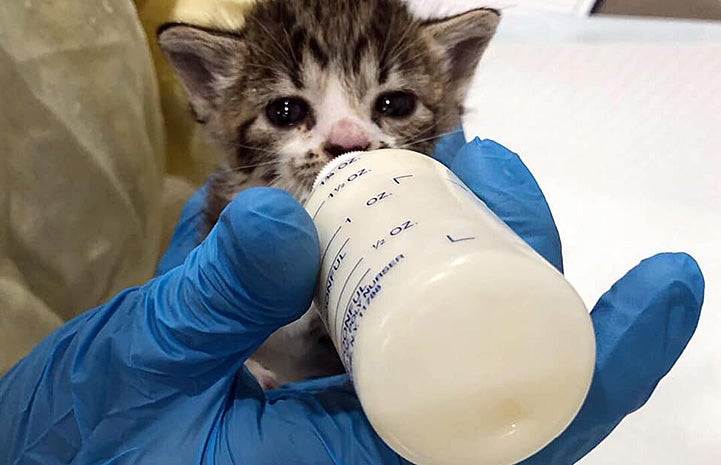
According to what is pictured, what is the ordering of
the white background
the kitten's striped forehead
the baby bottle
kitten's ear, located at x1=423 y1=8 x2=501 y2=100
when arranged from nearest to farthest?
1. the baby bottle
2. the kitten's striped forehead
3. kitten's ear, located at x1=423 y1=8 x2=501 y2=100
4. the white background

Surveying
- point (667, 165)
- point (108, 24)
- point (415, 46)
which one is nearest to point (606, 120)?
point (667, 165)

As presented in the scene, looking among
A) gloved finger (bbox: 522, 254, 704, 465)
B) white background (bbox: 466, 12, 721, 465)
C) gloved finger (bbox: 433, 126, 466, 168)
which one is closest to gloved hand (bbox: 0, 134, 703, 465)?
gloved finger (bbox: 522, 254, 704, 465)

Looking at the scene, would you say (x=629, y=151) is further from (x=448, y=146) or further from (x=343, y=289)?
(x=343, y=289)

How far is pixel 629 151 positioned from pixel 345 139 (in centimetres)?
96

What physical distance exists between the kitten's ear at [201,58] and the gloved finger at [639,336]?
1.95 ft

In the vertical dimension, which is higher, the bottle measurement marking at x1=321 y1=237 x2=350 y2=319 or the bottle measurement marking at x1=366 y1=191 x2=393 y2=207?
the bottle measurement marking at x1=366 y1=191 x2=393 y2=207

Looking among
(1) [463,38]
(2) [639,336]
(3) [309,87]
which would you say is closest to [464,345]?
(2) [639,336]

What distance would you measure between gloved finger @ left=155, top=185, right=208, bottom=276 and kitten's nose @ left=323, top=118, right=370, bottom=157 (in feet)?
1.07

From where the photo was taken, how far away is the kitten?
1001 millimetres

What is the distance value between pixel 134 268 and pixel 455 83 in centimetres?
48

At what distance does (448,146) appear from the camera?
1.10 m

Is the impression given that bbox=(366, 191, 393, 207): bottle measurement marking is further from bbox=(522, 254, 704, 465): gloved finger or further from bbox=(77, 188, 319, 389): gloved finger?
bbox=(522, 254, 704, 465): gloved finger

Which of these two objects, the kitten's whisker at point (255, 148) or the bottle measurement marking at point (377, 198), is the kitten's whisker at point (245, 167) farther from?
the bottle measurement marking at point (377, 198)

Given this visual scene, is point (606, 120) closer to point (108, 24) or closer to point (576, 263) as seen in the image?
point (576, 263)
